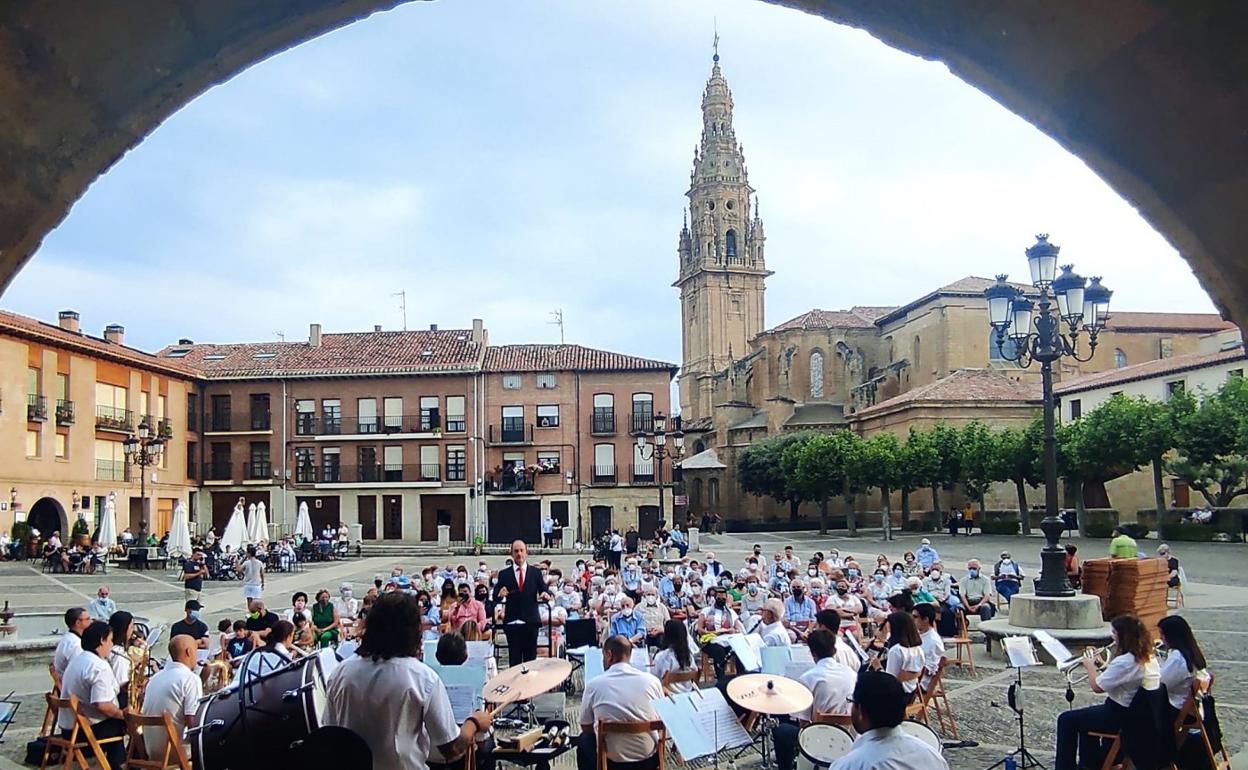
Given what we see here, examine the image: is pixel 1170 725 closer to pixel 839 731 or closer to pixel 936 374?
pixel 839 731

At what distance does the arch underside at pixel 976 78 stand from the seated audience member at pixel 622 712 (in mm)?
4931

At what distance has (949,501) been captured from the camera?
5547 centimetres

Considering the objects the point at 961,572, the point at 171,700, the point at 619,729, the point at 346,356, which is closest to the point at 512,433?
the point at 346,356

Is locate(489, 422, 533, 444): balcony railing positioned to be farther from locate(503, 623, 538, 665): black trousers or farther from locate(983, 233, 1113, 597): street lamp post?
locate(503, 623, 538, 665): black trousers

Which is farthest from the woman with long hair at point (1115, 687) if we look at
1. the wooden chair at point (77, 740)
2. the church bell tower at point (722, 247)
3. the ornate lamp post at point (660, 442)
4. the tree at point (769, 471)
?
the church bell tower at point (722, 247)

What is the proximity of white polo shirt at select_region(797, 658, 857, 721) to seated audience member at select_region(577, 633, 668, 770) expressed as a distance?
1203 mm

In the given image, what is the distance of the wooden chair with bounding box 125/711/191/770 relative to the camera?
6.93 metres

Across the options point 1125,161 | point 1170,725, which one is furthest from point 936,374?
point 1125,161

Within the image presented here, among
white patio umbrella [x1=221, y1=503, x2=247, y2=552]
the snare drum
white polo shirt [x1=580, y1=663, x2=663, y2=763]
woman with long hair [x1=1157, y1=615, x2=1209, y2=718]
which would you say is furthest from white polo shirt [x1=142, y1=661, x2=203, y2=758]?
white patio umbrella [x1=221, y1=503, x2=247, y2=552]

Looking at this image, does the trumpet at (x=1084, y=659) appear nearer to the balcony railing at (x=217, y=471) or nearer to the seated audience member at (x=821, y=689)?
the seated audience member at (x=821, y=689)

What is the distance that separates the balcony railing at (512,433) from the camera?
50.2 metres

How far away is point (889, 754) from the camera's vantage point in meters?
4.19

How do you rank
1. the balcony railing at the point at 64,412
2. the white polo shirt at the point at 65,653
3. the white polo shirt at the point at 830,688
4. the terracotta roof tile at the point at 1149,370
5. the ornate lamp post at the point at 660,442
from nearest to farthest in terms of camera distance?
the white polo shirt at the point at 830,688 → the white polo shirt at the point at 65,653 → the ornate lamp post at the point at 660,442 → the balcony railing at the point at 64,412 → the terracotta roof tile at the point at 1149,370

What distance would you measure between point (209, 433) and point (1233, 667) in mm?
47469
